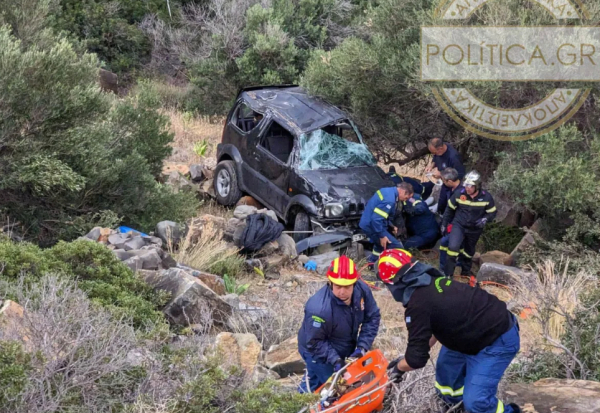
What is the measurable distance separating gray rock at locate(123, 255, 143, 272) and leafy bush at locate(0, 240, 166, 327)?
0.43 meters

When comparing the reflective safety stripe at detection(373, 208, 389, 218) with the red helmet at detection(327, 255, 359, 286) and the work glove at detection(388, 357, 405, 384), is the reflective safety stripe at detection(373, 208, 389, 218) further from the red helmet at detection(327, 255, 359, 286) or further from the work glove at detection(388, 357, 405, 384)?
the work glove at detection(388, 357, 405, 384)

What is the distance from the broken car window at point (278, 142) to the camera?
12.3 m

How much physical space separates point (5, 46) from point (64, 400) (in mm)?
6436

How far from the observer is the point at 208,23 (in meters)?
20.9

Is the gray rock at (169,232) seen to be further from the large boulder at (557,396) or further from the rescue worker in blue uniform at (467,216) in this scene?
the large boulder at (557,396)

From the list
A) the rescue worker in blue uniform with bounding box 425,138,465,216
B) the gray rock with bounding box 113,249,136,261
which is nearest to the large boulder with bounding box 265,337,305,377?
the gray rock with bounding box 113,249,136,261

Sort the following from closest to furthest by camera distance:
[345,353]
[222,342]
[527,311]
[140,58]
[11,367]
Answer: [11,367] → [345,353] → [222,342] → [527,311] → [140,58]

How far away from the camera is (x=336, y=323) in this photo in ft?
18.3

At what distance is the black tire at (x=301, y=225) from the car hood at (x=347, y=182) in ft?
1.68

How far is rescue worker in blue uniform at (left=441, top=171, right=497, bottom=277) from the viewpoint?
967cm

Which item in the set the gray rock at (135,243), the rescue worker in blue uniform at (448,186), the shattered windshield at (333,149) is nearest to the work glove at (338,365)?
the gray rock at (135,243)

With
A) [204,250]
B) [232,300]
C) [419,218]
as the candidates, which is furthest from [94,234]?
[419,218]

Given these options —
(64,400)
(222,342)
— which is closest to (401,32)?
(222,342)

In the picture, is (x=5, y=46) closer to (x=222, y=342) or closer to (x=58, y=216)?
(x=58, y=216)
